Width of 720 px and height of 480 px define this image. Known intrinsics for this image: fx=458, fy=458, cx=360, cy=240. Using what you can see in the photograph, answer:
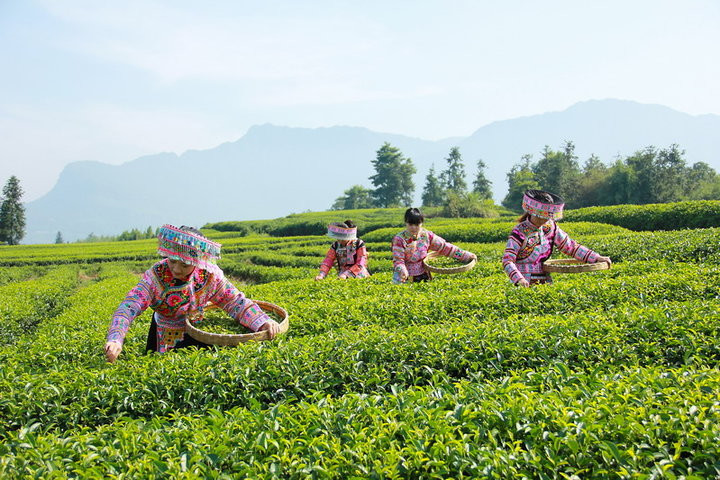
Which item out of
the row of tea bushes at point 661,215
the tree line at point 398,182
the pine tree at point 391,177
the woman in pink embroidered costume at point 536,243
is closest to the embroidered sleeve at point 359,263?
the woman in pink embroidered costume at point 536,243

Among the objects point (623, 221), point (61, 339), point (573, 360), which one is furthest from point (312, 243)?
point (573, 360)

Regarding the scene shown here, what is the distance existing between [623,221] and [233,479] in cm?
2108

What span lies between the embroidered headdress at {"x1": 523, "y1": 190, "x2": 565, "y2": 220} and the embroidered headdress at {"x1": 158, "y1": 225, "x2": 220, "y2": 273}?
3.51 m

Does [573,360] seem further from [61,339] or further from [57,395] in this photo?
[61,339]

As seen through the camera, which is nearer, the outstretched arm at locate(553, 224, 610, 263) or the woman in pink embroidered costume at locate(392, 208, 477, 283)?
the outstretched arm at locate(553, 224, 610, 263)

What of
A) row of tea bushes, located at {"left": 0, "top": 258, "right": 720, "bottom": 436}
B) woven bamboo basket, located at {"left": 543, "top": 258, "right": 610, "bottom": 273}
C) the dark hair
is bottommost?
row of tea bushes, located at {"left": 0, "top": 258, "right": 720, "bottom": 436}

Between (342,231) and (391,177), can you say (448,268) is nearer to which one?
(342,231)

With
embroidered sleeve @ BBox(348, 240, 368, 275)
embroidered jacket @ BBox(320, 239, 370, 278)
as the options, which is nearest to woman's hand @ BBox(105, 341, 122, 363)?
embroidered jacket @ BBox(320, 239, 370, 278)

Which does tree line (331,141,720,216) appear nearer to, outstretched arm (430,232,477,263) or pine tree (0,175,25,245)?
outstretched arm (430,232,477,263)

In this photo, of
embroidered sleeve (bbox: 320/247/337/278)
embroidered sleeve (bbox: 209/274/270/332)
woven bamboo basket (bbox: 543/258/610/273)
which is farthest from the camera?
embroidered sleeve (bbox: 320/247/337/278)

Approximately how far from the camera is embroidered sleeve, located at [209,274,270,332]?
389 centimetres

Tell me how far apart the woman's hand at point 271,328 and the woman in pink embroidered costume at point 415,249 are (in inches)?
112

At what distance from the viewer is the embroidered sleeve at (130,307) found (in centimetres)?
354

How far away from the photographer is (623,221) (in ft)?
63.8
